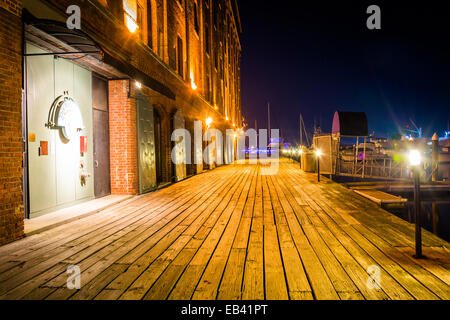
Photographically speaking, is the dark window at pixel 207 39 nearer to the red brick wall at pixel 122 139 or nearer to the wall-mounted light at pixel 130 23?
the wall-mounted light at pixel 130 23

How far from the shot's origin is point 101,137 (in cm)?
788

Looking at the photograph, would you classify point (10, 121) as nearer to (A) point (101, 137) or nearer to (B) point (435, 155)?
(A) point (101, 137)

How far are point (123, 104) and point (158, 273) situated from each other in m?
6.24

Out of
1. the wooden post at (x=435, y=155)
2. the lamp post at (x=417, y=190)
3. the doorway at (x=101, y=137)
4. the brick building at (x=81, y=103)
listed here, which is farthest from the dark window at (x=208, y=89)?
the lamp post at (x=417, y=190)

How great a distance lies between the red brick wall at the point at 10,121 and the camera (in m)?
3.94

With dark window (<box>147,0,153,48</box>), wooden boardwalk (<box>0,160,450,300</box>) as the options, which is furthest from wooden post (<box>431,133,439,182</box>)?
dark window (<box>147,0,153,48</box>)

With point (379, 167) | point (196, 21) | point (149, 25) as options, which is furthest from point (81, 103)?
point (379, 167)

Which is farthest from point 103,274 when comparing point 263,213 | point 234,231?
point 263,213

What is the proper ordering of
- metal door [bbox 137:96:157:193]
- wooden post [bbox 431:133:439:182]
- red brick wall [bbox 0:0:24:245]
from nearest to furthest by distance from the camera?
red brick wall [bbox 0:0:24:245], metal door [bbox 137:96:157:193], wooden post [bbox 431:133:439:182]

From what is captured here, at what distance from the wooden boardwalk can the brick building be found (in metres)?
1.28

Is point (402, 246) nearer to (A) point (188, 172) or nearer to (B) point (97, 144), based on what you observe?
(B) point (97, 144)

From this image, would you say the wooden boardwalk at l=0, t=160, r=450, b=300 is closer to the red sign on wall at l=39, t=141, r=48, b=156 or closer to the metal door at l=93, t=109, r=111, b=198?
the red sign on wall at l=39, t=141, r=48, b=156

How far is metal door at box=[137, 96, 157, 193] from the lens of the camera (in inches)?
330

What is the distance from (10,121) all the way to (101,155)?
380 centimetres
